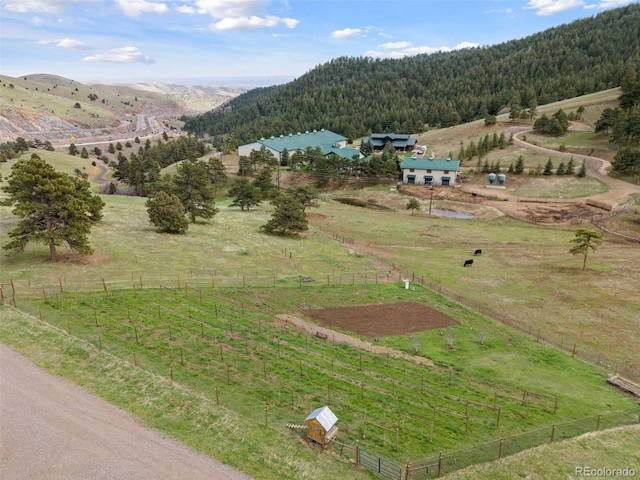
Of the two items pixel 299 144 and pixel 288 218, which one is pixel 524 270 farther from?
pixel 299 144

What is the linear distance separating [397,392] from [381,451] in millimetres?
4796

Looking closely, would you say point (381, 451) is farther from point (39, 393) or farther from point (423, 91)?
point (423, 91)

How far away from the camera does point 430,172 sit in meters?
88.4

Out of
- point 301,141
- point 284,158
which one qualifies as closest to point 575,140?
point 301,141

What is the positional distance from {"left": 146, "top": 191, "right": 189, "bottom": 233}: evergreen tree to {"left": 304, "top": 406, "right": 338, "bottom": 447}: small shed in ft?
125

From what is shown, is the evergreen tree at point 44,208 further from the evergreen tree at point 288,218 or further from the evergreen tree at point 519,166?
the evergreen tree at point 519,166

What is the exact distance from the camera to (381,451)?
54.8 feet

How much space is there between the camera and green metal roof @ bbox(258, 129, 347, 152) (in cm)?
12013

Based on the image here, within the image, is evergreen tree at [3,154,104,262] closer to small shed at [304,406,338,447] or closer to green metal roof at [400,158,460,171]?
small shed at [304,406,338,447]

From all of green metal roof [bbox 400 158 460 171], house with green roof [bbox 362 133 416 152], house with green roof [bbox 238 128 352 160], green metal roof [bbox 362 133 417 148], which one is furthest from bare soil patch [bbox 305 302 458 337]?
green metal roof [bbox 362 133 417 148]

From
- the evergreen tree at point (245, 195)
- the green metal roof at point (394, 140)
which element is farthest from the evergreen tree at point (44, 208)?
the green metal roof at point (394, 140)

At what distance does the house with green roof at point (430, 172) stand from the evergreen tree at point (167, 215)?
55.6 metres

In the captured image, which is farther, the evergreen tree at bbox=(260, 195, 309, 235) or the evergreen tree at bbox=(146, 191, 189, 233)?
the evergreen tree at bbox=(260, 195, 309, 235)

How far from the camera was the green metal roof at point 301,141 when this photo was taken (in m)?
120
